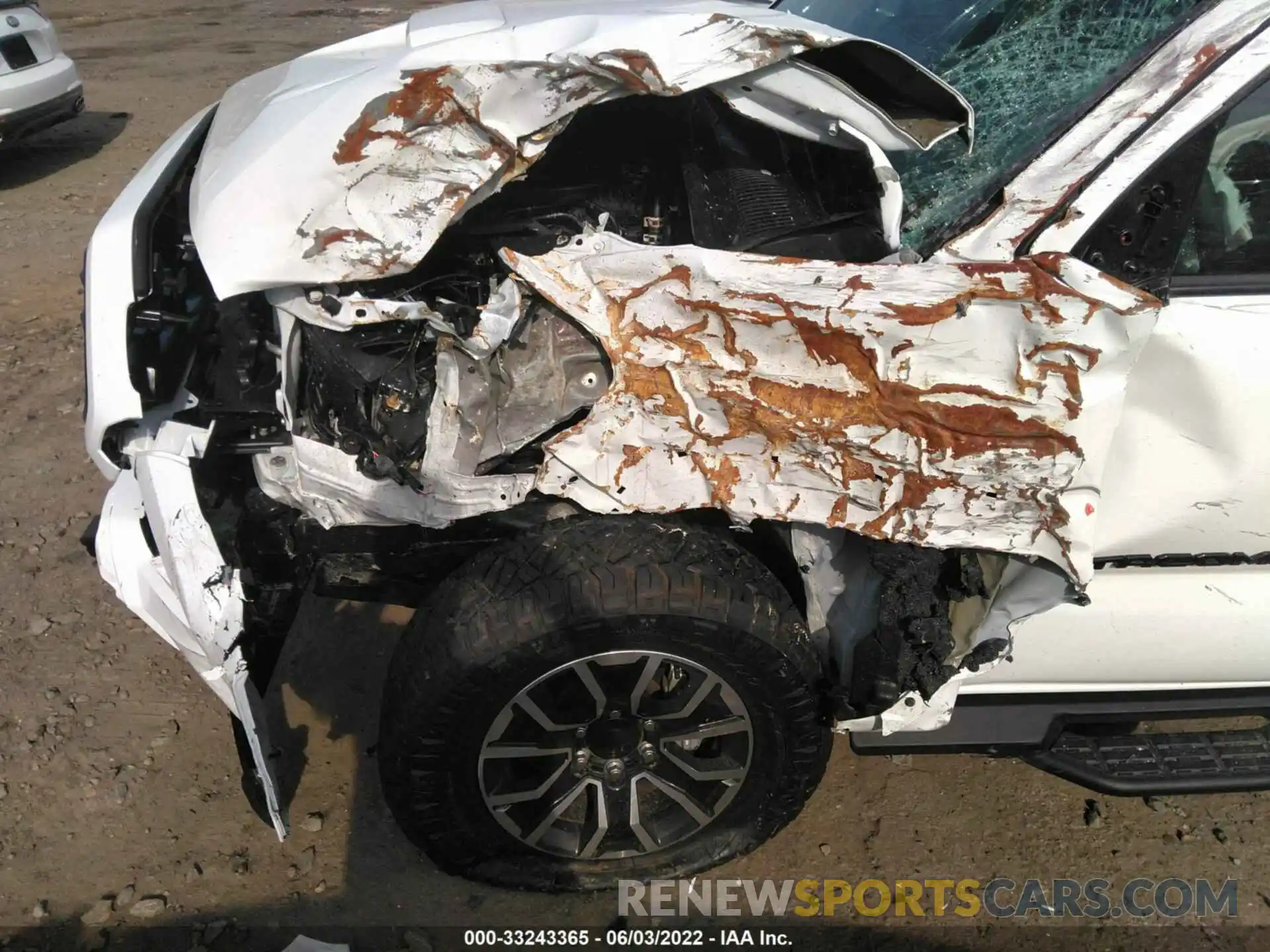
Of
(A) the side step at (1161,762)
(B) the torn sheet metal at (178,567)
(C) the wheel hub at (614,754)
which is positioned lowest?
(A) the side step at (1161,762)

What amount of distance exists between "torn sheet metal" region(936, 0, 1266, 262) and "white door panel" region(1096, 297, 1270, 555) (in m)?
0.32

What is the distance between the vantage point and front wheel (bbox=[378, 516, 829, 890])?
6.11 feet

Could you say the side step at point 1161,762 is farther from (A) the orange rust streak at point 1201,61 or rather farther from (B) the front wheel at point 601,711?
(A) the orange rust streak at point 1201,61

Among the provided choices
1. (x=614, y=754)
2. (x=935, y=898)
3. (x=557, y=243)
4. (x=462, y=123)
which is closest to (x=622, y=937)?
(x=614, y=754)

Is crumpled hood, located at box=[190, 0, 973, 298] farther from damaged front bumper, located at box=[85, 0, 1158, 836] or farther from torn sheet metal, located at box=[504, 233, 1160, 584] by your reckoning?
torn sheet metal, located at box=[504, 233, 1160, 584]

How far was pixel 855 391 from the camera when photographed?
170 cm

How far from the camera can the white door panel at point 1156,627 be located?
1.96 metres

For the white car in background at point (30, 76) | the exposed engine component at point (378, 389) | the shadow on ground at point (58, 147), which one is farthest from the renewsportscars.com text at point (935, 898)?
the shadow on ground at point (58, 147)

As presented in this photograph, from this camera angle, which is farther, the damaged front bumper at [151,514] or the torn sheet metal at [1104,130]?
the damaged front bumper at [151,514]

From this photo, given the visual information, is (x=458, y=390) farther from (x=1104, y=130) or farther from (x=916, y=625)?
(x=1104, y=130)

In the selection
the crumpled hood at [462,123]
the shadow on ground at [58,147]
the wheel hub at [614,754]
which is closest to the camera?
the crumpled hood at [462,123]

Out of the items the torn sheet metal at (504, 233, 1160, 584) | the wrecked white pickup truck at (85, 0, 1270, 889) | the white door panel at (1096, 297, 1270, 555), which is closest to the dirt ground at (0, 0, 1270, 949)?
the wrecked white pickup truck at (85, 0, 1270, 889)

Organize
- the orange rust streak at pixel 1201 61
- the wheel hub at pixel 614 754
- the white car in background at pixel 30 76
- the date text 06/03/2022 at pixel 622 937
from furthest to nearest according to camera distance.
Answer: the white car in background at pixel 30 76 → the date text 06/03/2022 at pixel 622 937 → the wheel hub at pixel 614 754 → the orange rust streak at pixel 1201 61

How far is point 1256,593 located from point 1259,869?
0.84 m
